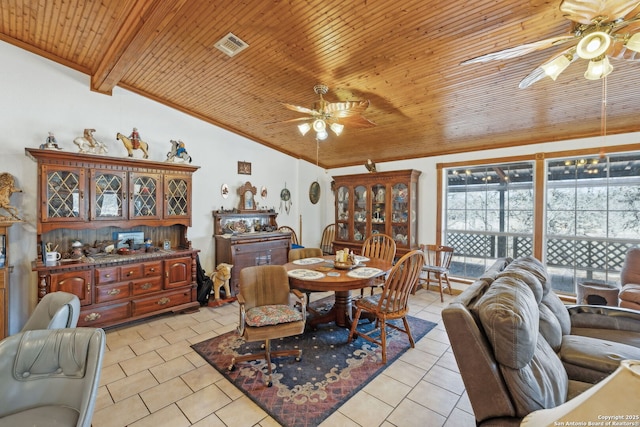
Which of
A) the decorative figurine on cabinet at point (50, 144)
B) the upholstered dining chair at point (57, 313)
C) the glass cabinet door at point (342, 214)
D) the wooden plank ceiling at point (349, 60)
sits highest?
the wooden plank ceiling at point (349, 60)

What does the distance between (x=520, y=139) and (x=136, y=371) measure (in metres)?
5.41

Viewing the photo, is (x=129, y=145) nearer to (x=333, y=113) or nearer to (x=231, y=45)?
(x=231, y=45)

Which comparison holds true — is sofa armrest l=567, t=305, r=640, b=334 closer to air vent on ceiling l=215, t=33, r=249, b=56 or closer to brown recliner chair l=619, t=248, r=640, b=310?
brown recliner chair l=619, t=248, r=640, b=310

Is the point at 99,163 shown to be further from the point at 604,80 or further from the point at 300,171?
the point at 604,80

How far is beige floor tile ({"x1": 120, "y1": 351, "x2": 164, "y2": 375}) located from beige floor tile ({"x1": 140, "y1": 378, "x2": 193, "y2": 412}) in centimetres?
38

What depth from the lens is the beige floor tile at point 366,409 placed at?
192 centimetres

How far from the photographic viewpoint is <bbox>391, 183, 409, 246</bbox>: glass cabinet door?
16.6 ft

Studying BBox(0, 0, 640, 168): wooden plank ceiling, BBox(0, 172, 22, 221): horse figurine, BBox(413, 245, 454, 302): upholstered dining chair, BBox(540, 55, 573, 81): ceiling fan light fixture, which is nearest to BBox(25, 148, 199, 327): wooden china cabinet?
BBox(0, 172, 22, 221): horse figurine

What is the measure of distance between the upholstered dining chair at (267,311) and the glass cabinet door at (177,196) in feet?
6.35

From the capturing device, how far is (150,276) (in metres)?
3.58

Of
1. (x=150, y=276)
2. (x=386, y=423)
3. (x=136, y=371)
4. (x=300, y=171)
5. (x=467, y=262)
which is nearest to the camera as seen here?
(x=386, y=423)

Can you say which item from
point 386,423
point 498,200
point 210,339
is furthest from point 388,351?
point 498,200

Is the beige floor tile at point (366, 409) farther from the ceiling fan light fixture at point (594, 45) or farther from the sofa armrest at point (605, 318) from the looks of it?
the ceiling fan light fixture at point (594, 45)

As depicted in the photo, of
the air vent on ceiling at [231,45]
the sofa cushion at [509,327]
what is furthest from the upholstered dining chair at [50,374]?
the air vent on ceiling at [231,45]
